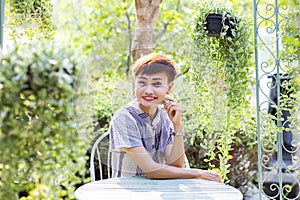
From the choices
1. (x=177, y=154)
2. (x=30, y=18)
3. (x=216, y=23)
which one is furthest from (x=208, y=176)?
(x=30, y=18)

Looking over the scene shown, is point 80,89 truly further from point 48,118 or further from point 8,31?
point 8,31

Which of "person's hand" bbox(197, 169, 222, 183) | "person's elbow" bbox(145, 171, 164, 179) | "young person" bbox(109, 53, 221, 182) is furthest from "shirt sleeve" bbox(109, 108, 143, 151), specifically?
"person's hand" bbox(197, 169, 222, 183)

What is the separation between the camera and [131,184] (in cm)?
174

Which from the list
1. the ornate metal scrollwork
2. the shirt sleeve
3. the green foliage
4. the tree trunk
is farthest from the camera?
the ornate metal scrollwork

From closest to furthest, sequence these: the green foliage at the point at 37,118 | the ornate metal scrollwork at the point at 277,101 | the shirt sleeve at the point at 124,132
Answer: the green foliage at the point at 37,118 → the shirt sleeve at the point at 124,132 → the ornate metal scrollwork at the point at 277,101

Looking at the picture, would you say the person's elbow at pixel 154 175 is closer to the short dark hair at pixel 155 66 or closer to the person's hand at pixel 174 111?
the person's hand at pixel 174 111

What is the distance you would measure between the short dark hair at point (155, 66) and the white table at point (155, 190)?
426 millimetres

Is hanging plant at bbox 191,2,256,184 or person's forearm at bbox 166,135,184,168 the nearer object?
person's forearm at bbox 166,135,184,168

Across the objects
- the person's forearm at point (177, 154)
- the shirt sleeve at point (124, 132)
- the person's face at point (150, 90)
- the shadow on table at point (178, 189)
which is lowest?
the shadow on table at point (178, 189)

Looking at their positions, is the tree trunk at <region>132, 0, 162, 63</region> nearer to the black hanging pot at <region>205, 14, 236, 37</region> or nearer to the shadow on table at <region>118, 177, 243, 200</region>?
the black hanging pot at <region>205, 14, 236, 37</region>

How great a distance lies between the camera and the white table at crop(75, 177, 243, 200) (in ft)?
5.21

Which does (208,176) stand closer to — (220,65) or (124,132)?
(124,132)

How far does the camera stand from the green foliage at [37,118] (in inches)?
46.6

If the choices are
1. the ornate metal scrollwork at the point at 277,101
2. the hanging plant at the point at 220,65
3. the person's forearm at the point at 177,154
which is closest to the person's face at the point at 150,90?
the person's forearm at the point at 177,154
